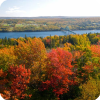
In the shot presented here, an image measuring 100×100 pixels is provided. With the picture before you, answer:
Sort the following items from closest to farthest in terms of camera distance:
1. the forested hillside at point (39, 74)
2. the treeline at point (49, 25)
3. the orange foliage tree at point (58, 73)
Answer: the forested hillside at point (39, 74), the orange foliage tree at point (58, 73), the treeline at point (49, 25)

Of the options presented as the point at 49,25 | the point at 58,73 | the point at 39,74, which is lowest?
the point at 39,74

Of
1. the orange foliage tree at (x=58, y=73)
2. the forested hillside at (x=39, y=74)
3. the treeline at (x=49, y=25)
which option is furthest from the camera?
the treeline at (x=49, y=25)

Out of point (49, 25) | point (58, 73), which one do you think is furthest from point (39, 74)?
point (49, 25)

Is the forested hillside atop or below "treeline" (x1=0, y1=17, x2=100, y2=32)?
below

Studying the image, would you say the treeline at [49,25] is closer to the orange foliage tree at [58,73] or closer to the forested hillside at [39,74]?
the forested hillside at [39,74]

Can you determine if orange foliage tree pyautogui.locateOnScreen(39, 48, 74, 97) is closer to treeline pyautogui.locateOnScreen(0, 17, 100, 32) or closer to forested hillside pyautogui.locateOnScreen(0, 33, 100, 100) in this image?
forested hillside pyautogui.locateOnScreen(0, 33, 100, 100)

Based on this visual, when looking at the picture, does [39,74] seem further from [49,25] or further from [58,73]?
[49,25]

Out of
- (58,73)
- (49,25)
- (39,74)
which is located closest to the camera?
(58,73)

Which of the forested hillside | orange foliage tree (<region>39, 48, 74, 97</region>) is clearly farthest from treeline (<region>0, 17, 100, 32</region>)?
orange foliage tree (<region>39, 48, 74, 97</region>)

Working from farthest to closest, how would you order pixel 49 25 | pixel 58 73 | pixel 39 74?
1. pixel 49 25
2. pixel 39 74
3. pixel 58 73

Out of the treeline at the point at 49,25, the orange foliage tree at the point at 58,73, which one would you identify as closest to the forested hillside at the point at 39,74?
the orange foliage tree at the point at 58,73

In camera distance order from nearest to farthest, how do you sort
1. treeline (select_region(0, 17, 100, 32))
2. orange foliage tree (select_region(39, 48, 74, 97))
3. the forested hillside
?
the forested hillside < orange foliage tree (select_region(39, 48, 74, 97)) < treeline (select_region(0, 17, 100, 32))

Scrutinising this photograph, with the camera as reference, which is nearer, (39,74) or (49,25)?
(39,74)
